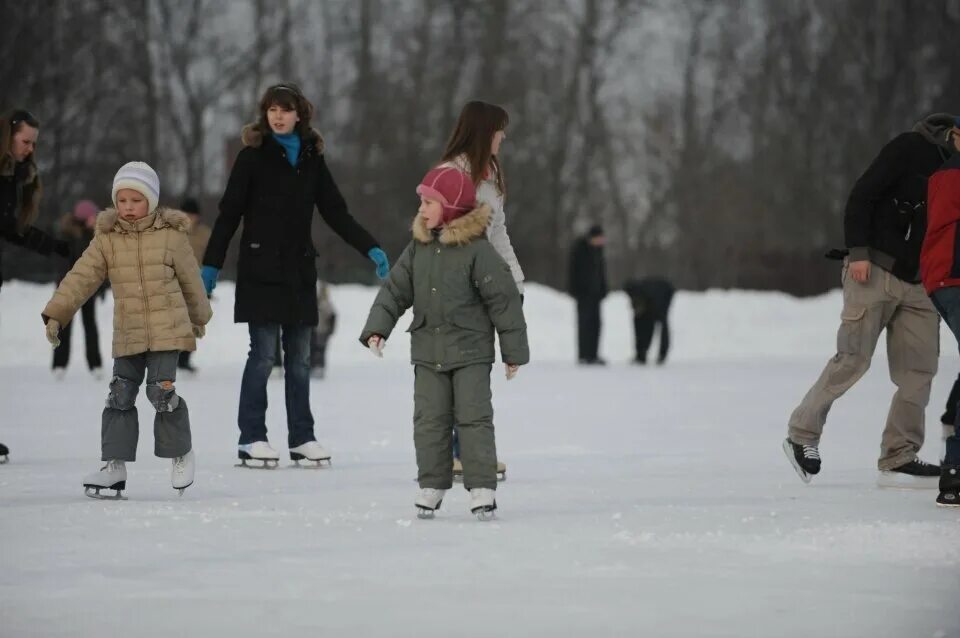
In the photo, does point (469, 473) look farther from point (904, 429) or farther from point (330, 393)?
point (330, 393)

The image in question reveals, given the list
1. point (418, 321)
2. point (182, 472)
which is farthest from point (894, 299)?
point (182, 472)

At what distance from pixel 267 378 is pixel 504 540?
3.05 metres

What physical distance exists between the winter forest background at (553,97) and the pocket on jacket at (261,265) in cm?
2622

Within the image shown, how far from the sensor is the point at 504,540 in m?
6.23

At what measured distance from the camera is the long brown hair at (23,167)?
29.9 feet

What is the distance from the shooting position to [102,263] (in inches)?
289

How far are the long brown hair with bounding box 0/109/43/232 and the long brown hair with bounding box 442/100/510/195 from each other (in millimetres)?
2494

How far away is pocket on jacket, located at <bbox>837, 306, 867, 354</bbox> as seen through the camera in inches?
313

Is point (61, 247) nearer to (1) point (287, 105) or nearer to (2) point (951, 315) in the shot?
(1) point (287, 105)

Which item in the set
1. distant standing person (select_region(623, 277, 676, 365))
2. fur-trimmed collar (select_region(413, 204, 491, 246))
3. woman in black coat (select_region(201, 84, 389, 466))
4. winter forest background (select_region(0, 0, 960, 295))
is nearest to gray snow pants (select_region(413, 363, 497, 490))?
fur-trimmed collar (select_region(413, 204, 491, 246))

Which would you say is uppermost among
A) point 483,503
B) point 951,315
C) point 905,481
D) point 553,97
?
point 553,97

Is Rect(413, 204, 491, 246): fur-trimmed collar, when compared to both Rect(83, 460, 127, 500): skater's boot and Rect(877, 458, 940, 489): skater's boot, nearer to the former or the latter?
Rect(83, 460, 127, 500): skater's boot

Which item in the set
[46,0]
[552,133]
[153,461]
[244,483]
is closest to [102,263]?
[244,483]

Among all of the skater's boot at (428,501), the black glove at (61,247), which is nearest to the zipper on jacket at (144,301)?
the skater's boot at (428,501)
